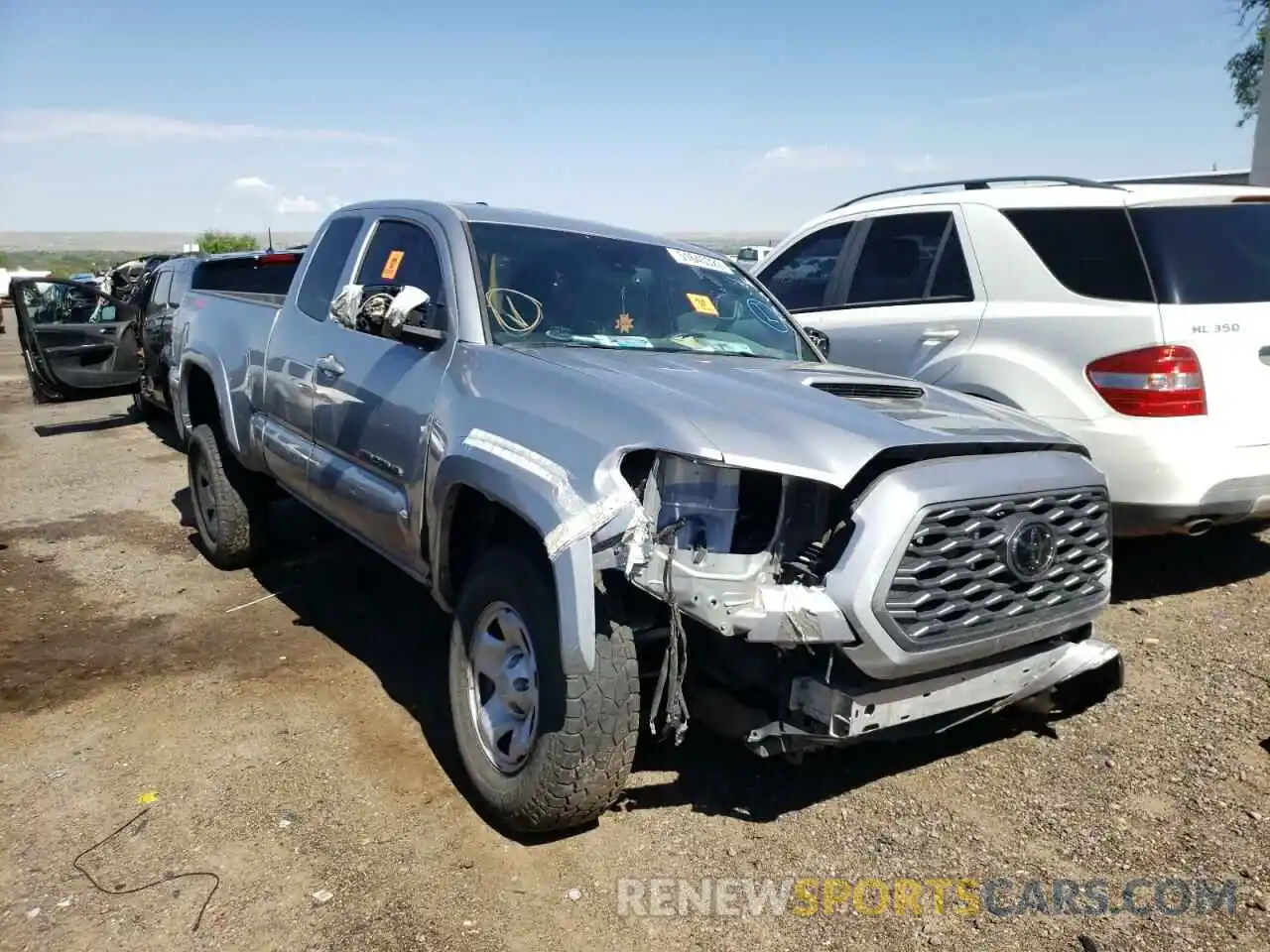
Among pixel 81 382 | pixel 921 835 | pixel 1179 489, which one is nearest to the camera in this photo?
pixel 921 835

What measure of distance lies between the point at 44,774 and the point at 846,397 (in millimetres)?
3033

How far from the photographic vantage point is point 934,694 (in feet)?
9.48

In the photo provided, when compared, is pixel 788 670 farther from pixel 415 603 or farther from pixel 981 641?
pixel 415 603

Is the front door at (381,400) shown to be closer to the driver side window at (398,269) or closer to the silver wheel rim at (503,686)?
the driver side window at (398,269)

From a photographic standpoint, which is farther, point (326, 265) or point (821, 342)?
point (326, 265)

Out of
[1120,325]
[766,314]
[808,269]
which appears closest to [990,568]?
[766,314]

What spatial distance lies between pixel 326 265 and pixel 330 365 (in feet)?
2.43

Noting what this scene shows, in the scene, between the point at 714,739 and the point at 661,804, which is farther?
the point at 714,739

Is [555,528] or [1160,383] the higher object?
[1160,383]

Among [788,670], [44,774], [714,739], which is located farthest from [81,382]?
[788,670]

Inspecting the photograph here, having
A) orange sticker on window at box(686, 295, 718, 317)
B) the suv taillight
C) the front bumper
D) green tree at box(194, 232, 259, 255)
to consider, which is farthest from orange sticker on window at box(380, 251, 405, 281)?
green tree at box(194, 232, 259, 255)

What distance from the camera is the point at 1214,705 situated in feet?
13.1

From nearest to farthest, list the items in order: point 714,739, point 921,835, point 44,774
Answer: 1. point 921,835
2. point 44,774
3. point 714,739

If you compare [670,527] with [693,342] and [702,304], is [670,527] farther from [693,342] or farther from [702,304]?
[702,304]
